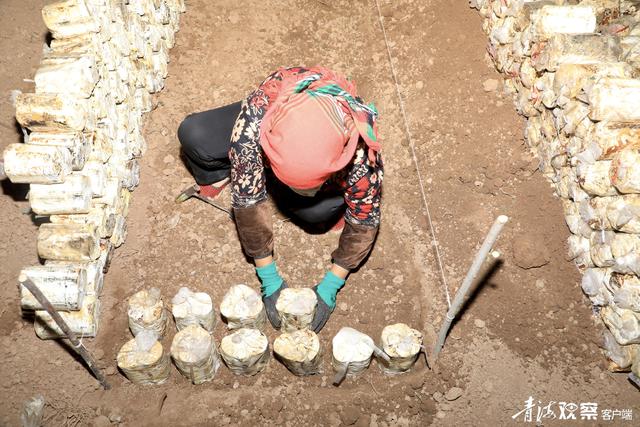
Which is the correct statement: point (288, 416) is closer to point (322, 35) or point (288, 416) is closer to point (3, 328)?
point (3, 328)

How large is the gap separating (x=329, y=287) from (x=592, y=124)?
1.59 m

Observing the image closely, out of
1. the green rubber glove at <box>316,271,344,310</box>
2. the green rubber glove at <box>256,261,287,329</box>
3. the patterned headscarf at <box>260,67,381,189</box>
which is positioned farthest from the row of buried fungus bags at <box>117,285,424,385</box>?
the patterned headscarf at <box>260,67,381,189</box>

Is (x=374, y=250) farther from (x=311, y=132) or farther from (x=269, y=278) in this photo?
(x=311, y=132)

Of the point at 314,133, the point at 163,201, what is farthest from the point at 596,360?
the point at 163,201

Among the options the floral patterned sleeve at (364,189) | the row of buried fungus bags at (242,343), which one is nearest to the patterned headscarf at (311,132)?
the floral patterned sleeve at (364,189)

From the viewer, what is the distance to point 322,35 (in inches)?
144

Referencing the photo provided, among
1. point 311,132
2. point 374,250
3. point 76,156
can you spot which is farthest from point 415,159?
point 76,156

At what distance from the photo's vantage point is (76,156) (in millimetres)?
2389

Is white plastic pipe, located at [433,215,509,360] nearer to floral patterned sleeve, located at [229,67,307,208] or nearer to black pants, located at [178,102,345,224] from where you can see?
black pants, located at [178,102,345,224]

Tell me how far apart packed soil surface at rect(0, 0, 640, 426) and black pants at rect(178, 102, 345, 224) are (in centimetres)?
28

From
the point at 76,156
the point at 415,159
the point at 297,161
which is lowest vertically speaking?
the point at 415,159

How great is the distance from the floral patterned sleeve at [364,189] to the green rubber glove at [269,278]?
0.49 metres

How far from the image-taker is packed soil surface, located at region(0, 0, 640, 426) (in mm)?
Answer: 2369

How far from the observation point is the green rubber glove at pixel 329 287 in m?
2.59
